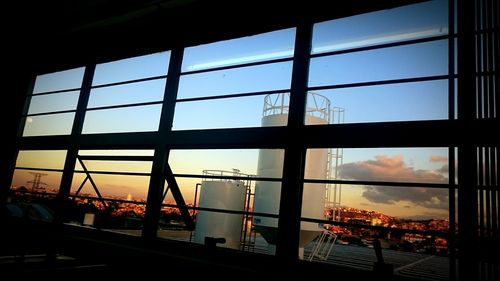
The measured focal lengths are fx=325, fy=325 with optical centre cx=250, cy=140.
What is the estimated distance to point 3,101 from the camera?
22.8 feet

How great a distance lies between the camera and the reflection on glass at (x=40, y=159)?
674 cm

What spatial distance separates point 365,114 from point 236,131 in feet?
6.08

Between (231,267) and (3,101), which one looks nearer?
(231,267)

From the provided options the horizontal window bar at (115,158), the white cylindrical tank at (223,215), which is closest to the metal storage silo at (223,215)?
the white cylindrical tank at (223,215)

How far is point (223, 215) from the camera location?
22.2ft

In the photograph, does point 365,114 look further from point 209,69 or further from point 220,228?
point 220,228

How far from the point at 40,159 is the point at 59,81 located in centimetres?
175

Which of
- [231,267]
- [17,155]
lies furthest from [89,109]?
[231,267]

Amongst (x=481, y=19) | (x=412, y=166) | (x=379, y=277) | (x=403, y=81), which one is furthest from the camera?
(x=412, y=166)

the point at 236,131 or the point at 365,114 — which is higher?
the point at 365,114

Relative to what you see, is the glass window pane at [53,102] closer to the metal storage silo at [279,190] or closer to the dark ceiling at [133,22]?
the dark ceiling at [133,22]

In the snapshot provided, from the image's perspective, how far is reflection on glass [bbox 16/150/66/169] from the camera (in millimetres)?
6742

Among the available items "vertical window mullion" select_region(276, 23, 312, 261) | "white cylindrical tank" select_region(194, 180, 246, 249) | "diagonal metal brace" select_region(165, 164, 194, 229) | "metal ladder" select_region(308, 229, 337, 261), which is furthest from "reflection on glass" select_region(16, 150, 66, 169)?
"metal ladder" select_region(308, 229, 337, 261)

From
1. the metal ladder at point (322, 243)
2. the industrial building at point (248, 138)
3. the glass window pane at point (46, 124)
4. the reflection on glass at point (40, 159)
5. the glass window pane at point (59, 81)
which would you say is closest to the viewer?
the industrial building at point (248, 138)
